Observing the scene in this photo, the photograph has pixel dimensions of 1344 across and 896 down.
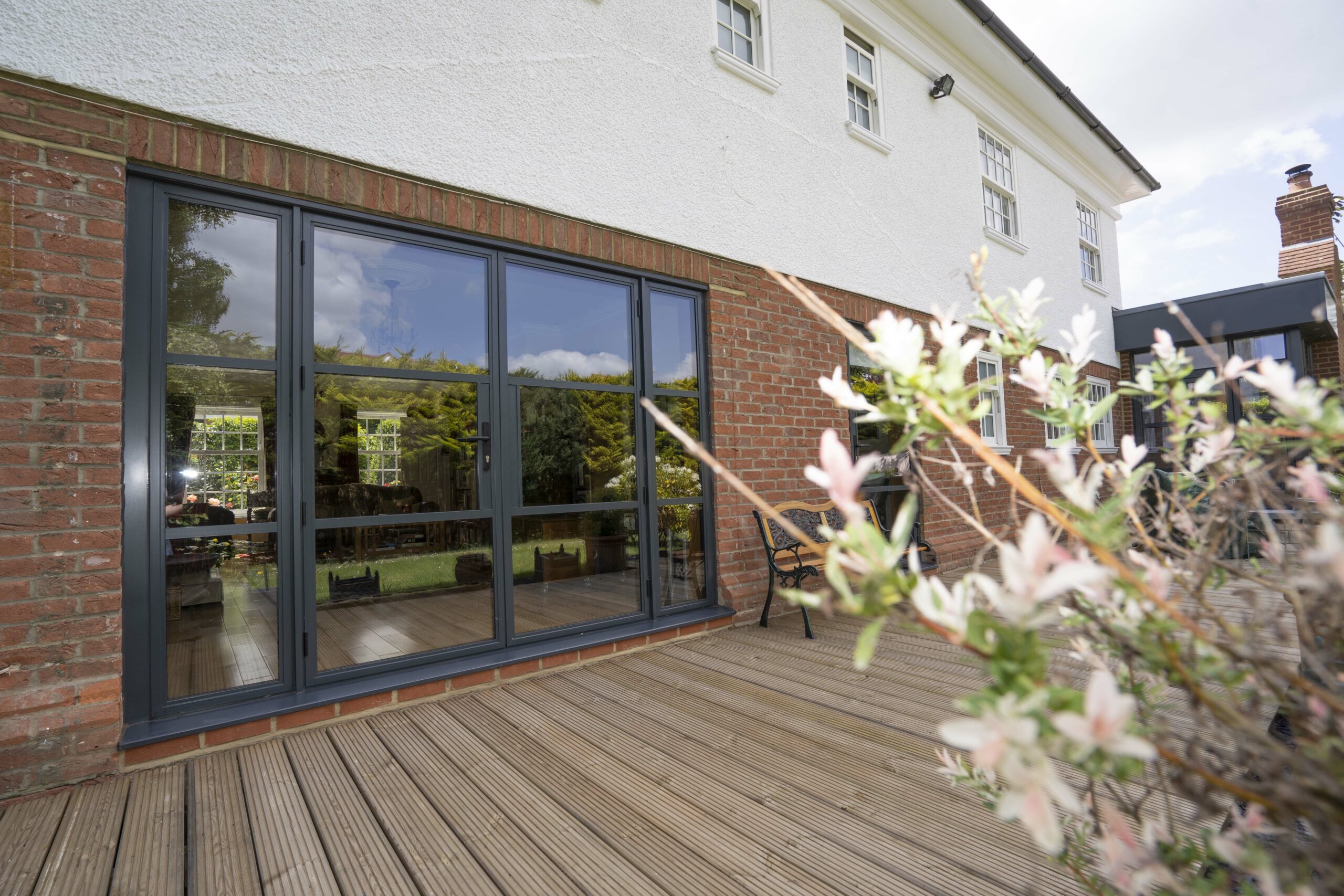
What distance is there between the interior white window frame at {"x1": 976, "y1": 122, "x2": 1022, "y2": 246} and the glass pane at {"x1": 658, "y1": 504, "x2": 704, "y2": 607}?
16.1ft

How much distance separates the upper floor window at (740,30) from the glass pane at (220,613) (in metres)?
4.30

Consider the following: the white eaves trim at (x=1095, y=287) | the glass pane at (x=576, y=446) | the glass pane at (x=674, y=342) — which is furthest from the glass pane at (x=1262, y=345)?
the glass pane at (x=576, y=446)

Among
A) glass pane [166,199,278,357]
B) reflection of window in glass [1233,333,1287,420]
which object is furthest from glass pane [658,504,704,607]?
reflection of window in glass [1233,333,1287,420]

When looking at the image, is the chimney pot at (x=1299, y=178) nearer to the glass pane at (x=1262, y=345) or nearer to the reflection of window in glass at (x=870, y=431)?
the glass pane at (x=1262, y=345)

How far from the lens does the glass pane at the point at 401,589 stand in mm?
2924

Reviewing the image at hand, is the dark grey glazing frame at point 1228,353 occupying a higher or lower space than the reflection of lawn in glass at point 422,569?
higher

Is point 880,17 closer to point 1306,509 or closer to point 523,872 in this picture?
point 1306,509

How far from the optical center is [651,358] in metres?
4.09

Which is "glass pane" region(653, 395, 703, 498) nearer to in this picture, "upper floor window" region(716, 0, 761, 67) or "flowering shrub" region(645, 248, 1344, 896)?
"upper floor window" region(716, 0, 761, 67)

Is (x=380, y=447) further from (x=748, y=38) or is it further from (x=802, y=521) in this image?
(x=748, y=38)

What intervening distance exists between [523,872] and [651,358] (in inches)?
115

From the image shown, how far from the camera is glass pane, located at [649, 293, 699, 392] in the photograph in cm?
414

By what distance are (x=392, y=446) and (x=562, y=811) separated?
1.87 meters

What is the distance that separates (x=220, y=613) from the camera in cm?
267
